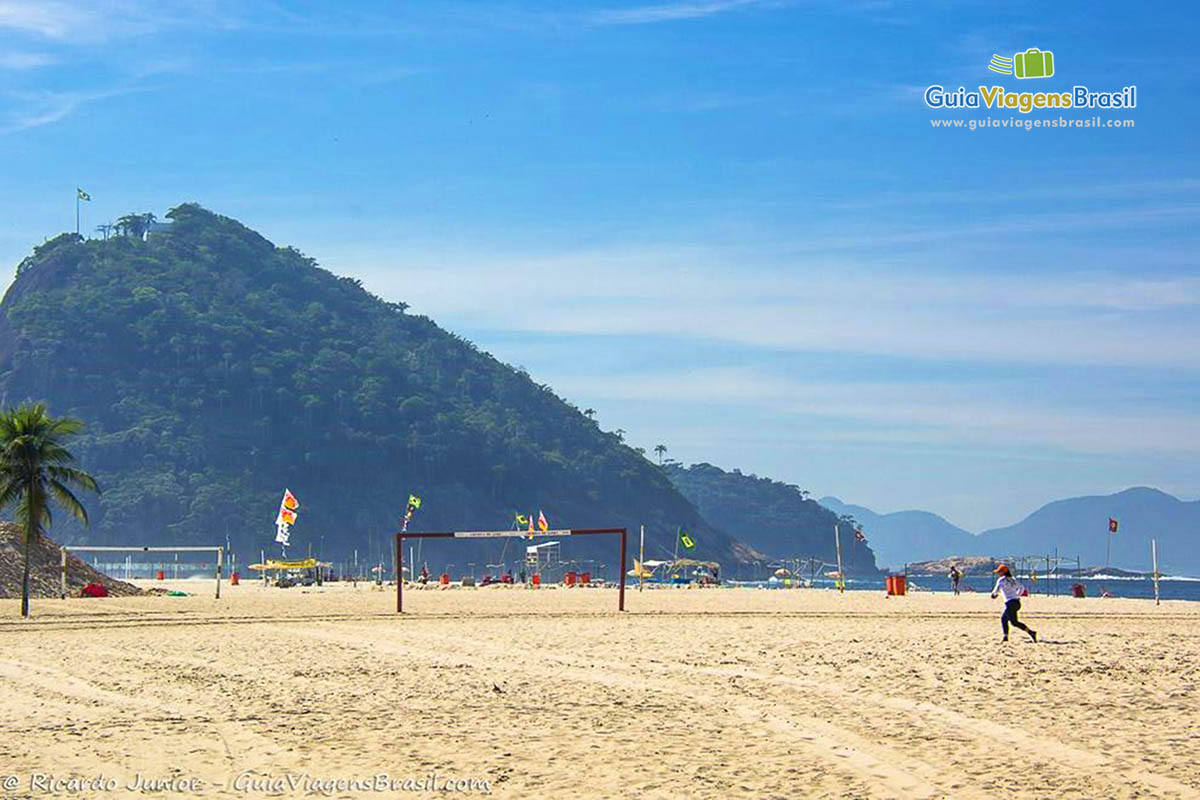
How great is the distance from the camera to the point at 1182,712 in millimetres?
12656

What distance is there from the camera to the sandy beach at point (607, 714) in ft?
31.9

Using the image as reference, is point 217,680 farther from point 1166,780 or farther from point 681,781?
point 1166,780

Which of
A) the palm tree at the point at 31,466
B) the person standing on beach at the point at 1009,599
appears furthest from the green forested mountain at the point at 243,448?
the person standing on beach at the point at 1009,599

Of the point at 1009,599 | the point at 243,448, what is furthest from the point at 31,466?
the point at 243,448

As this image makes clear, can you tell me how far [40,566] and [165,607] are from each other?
8.30 m

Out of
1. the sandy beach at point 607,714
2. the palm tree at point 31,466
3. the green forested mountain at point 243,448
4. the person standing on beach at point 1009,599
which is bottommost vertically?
the sandy beach at point 607,714

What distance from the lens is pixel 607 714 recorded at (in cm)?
1284

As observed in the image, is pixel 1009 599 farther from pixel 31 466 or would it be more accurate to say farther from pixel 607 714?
pixel 31 466

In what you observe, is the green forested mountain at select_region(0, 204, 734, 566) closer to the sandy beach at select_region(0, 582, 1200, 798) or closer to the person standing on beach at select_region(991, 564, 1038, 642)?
the sandy beach at select_region(0, 582, 1200, 798)

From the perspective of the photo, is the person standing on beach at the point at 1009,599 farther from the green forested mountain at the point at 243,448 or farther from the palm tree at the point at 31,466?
the green forested mountain at the point at 243,448

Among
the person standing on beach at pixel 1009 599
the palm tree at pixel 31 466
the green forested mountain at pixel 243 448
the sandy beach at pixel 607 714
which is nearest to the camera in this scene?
the sandy beach at pixel 607 714

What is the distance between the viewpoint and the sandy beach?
382 inches

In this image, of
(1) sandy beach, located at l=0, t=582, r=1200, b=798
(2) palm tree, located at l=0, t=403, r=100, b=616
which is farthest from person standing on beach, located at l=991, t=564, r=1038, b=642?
(2) palm tree, located at l=0, t=403, r=100, b=616

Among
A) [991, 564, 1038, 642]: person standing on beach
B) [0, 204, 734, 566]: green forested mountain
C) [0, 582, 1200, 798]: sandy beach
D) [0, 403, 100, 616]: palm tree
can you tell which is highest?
[0, 204, 734, 566]: green forested mountain
